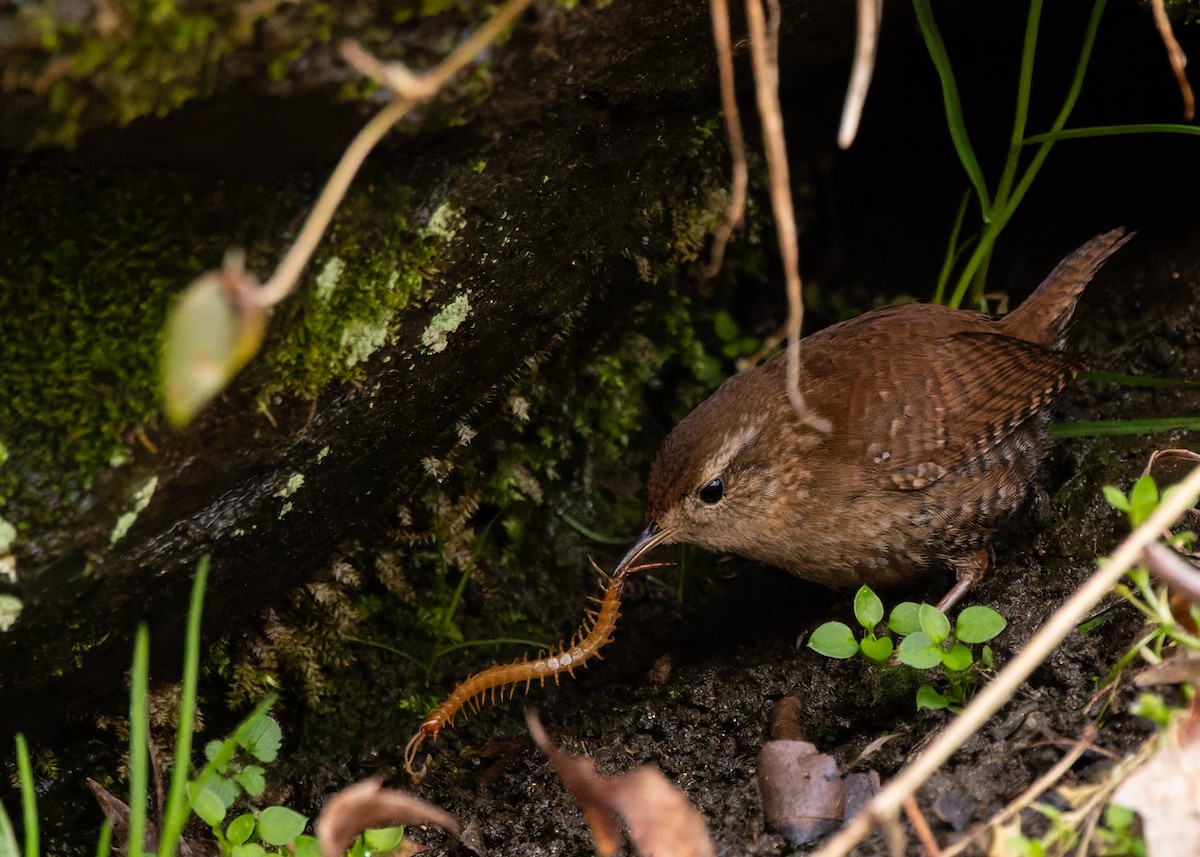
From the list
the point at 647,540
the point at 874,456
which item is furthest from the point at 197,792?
the point at 874,456

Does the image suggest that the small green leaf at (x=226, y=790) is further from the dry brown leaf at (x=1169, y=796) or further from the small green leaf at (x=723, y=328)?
the small green leaf at (x=723, y=328)

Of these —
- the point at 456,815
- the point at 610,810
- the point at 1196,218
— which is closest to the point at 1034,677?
the point at 610,810

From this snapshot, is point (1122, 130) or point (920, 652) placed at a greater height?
point (1122, 130)

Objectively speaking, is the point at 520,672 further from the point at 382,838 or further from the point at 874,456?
the point at 874,456

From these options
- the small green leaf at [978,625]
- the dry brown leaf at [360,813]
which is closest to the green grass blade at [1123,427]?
the small green leaf at [978,625]

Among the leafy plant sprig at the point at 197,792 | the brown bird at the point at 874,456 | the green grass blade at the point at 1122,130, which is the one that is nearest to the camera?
the leafy plant sprig at the point at 197,792
